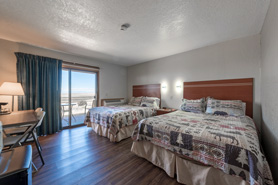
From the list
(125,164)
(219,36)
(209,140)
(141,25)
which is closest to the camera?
(209,140)

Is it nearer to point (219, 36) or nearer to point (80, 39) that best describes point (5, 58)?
point (80, 39)

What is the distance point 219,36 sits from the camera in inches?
94.1

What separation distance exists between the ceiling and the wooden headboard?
41.0 inches

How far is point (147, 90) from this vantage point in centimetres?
431

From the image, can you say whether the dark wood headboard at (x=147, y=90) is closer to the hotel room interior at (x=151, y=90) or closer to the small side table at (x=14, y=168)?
the hotel room interior at (x=151, y=90)

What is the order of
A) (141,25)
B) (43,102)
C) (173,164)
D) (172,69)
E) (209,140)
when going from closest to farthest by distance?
(209,140) → (173,164) → (141,25) → (43,102) → (172,69)

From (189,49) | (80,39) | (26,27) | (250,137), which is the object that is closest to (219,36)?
(189,49)

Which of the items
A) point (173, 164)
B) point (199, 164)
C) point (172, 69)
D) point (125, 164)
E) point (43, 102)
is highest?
point (172, 69)

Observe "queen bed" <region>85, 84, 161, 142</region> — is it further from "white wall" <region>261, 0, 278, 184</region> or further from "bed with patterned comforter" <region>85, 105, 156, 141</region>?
"white wall" <region>261, 0, 278, 184</region>

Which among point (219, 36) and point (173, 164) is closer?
point (173, 164)

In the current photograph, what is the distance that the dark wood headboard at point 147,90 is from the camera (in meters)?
4.00

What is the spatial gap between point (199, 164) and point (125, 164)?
3.66 ft

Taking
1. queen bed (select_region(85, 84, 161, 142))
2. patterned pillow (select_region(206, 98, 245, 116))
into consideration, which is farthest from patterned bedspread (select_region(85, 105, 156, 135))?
patterned pillow (select_region(206, 98, 245, 116))

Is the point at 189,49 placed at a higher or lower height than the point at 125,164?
higher
